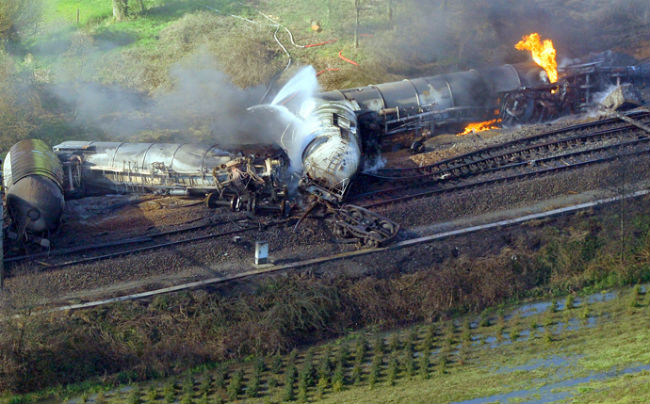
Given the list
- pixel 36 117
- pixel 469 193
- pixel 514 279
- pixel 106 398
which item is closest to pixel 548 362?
pixel 514 279

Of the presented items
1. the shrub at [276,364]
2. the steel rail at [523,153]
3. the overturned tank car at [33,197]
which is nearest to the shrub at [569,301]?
the steel rail at [523,153]

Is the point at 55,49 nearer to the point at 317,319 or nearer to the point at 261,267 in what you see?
the point at 261,267

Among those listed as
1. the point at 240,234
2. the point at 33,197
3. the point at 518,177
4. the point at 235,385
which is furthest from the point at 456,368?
the point at 33,197

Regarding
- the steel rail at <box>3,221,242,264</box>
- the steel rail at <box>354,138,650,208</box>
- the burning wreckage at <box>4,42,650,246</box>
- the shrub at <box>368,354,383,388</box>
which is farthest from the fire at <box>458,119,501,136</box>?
the shrub at <box>368,354,383,388</box>

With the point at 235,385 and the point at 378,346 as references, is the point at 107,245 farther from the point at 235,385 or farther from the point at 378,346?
the point at 378,346

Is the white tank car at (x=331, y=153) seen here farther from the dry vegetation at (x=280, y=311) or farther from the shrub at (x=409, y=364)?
the shrub at (x=409, y=364)
